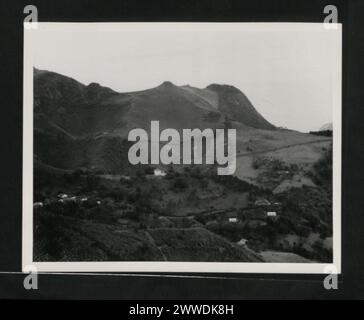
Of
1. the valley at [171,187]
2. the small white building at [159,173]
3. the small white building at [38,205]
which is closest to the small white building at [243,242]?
the valley at [171,187]

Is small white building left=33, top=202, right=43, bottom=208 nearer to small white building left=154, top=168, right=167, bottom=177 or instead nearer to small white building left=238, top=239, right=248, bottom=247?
small white building left=154, top=168, right=167, bottom=177

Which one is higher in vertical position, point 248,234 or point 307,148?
point 307,148

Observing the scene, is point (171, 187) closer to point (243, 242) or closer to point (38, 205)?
point (243, 242)

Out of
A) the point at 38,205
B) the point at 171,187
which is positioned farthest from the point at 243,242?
the point at 38,205

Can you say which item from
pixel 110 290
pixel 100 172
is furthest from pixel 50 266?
pixel 100 172

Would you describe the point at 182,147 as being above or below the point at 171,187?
above

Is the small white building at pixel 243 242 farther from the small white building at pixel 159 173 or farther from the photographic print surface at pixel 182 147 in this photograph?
the small white building at pixel 159 173

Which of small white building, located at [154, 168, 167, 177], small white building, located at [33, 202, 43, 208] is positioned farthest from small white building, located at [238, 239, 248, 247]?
small white building, located at [33, 202, 43, 208]
